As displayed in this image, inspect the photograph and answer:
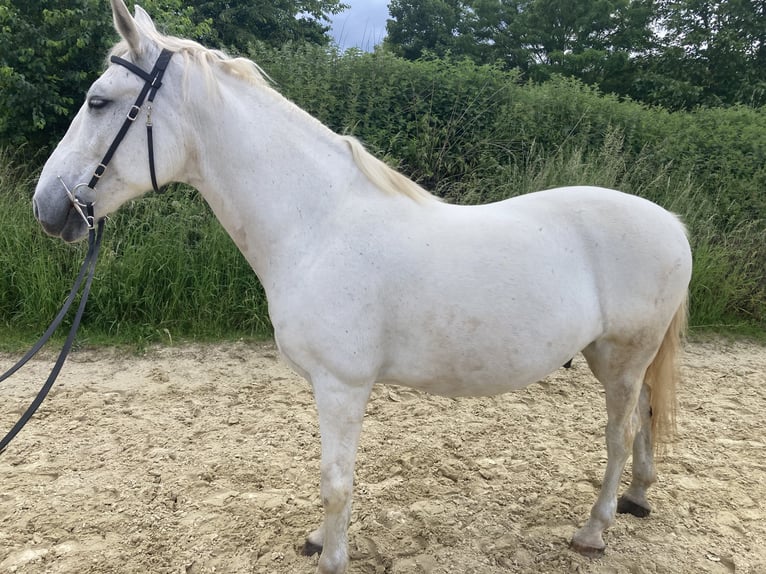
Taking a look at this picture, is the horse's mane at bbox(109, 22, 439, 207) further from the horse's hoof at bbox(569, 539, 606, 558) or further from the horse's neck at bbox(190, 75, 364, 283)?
the horse's hoof at bbox(569, 539, 606, 558)

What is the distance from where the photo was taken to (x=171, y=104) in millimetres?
1407

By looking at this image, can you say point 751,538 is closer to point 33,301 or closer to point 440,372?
point 440,372

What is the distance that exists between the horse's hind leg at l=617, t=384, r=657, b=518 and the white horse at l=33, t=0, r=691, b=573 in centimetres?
76

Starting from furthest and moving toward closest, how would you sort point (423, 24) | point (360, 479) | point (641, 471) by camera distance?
1. point (423, 24)
2. point (360, 479)
3. point (641, 471)

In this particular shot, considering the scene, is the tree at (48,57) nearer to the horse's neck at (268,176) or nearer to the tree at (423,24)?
the horse's neck at (268,176)

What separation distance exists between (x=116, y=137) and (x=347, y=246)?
0.75m

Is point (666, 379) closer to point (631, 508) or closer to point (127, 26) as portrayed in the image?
point (631, 508)

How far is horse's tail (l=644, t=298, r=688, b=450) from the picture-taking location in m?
2.05

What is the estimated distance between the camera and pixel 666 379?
6.95 feet

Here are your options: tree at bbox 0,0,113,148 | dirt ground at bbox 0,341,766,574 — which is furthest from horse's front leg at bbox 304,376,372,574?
tree at bbox 0,0,113,148

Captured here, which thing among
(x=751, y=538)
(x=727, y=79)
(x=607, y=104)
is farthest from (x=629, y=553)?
(x=727, y=79)

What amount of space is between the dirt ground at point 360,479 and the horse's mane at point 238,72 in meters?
1.52

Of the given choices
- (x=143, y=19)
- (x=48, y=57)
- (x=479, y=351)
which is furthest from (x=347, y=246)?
(x=48, y=57)

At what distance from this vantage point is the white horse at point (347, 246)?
1.41 metres
